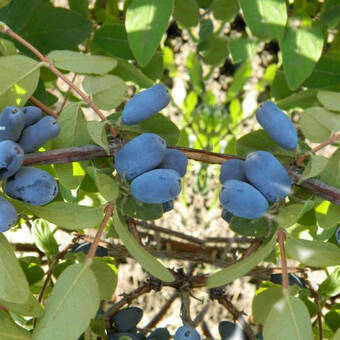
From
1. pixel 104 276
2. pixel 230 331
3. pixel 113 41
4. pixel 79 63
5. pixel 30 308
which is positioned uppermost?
pixel 79 63

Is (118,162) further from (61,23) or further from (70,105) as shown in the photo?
(61,23)

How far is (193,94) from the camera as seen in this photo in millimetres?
1762

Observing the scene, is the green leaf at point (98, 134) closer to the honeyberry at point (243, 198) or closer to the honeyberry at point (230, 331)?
the honeyberry at point (243, 198)

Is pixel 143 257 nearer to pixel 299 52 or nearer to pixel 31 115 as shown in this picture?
pixel 31 115

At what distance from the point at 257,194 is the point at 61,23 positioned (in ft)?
2.03

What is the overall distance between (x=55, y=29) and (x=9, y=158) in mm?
532

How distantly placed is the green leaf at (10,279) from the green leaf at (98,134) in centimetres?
18

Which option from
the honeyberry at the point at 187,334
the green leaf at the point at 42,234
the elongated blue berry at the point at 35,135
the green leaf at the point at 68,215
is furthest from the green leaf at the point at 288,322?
the green leaf at the point at 42,234

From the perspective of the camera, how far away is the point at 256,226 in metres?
0.77

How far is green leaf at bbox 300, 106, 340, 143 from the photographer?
84cm

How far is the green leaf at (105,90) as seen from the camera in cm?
87

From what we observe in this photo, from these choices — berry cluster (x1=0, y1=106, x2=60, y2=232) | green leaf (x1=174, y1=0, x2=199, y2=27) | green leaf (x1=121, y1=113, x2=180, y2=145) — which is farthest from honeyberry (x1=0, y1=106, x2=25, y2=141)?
green leaf (x1=174, y1=0, x2=199, y2=27)

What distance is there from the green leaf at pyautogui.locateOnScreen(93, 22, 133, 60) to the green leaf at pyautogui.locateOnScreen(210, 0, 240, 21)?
36 centimetres

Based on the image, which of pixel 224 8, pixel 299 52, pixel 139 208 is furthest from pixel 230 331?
pixel 224 8
